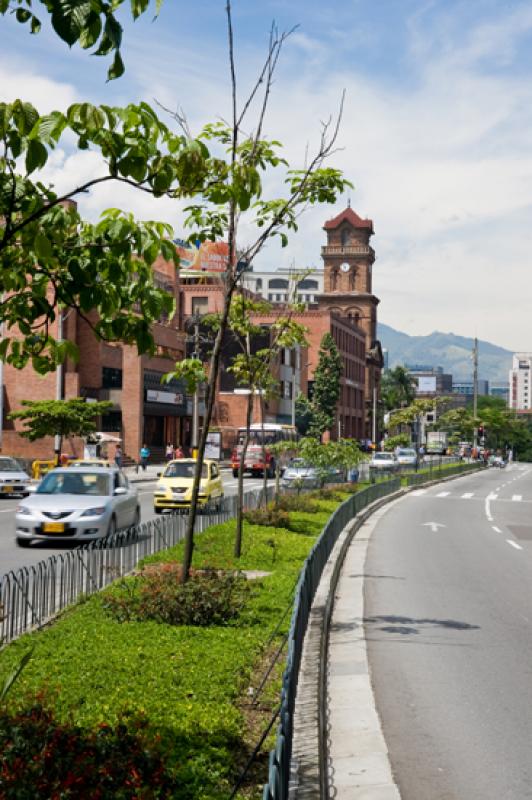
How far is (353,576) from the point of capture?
18000 mm

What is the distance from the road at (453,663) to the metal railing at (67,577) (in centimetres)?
348

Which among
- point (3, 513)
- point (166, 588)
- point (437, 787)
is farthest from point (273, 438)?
point (437, 787)

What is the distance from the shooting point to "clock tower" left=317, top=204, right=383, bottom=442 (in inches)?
5743

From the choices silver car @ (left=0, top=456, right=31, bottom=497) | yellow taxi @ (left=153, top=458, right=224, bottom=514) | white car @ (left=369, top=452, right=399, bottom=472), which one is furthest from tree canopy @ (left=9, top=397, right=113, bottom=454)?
white car @ (left=369, top=452, right=399, bottom=472)

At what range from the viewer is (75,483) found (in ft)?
69.0

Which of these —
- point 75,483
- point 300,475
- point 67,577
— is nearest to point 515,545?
point 75,483

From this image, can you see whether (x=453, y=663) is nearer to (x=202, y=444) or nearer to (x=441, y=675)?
(x=441, y=675)

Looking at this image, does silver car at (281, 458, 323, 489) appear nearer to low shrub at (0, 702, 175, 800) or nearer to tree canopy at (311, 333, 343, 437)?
low shrub at (0, 702, 175, 800)

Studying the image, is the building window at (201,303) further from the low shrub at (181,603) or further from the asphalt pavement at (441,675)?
the low shrub at (181,603)

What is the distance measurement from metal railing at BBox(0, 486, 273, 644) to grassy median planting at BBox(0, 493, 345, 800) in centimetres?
35

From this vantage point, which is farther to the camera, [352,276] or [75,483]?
[352,276]

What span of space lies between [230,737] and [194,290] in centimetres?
9510

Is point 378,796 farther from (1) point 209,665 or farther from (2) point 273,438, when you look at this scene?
(2) point 273,438

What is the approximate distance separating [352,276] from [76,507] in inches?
5161
